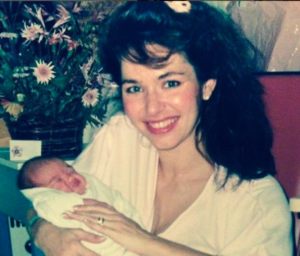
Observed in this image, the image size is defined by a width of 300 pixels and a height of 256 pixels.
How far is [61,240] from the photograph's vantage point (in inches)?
32.4

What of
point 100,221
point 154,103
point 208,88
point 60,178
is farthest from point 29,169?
point 208,88

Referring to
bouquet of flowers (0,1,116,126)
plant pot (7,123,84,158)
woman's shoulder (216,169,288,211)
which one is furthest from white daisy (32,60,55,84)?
woman's shoulder (216,169,288,211)

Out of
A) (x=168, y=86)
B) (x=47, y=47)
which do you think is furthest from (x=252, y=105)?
(x=47, y=47)

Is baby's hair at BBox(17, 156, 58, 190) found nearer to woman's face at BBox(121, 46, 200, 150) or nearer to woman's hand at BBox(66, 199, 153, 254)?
woman's hand at BBox(66, 199, 153, 254)

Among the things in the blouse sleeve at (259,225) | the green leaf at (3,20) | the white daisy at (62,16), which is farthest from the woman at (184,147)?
the green leaf at (3,20)

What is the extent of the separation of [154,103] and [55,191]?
9.7 inches

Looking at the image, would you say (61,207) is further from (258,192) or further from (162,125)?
(258,192)

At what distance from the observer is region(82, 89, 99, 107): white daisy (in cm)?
94

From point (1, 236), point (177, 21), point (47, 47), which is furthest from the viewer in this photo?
point (1, 236)

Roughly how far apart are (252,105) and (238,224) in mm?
260

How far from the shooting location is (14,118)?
94cm

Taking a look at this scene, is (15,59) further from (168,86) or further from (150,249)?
(150,249)

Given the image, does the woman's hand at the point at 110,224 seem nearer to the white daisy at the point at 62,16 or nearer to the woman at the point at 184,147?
the woman at the point at 184,147

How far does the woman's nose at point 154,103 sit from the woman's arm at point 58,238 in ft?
0.84
